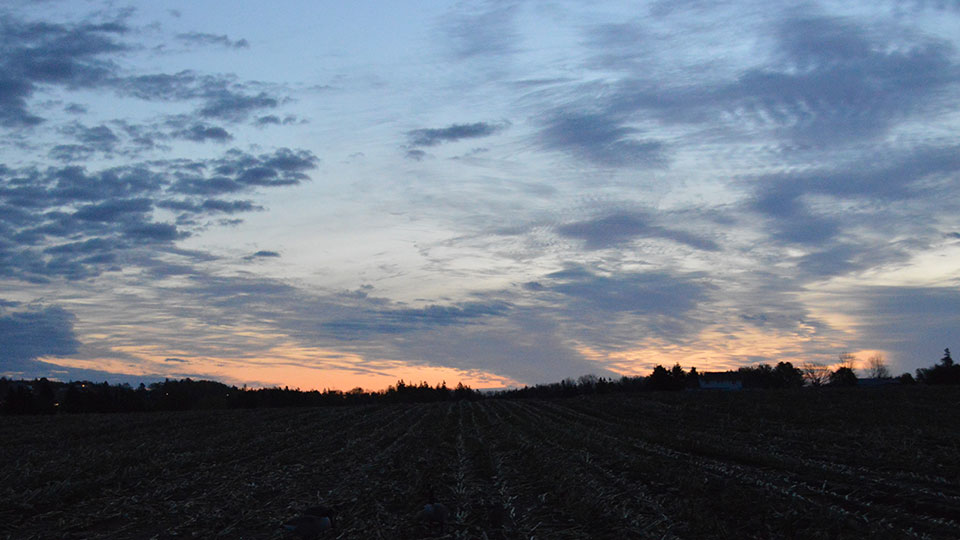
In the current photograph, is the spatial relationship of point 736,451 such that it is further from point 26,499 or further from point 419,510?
point 26,499

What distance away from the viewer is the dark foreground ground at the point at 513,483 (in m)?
11.4

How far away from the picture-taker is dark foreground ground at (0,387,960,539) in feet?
37.4

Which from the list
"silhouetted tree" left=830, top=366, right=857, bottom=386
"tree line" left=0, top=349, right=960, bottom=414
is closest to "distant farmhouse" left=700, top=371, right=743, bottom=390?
"tree line" left=0, top=349, right=960, bottom=414

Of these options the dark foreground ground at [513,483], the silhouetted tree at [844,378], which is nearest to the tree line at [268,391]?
the silhouetted tree at [844,378]

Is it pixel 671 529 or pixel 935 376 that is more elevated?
pixel 935 376

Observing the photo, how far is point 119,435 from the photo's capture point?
34062 mm

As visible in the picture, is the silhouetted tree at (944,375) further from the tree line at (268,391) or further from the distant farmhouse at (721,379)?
the distant farmhouse at (721,379)

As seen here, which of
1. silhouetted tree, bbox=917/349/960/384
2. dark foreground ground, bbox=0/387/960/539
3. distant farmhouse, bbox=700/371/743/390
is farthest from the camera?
distant farmhouse, bbox=700/371/743/390

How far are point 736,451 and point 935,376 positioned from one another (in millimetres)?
82221

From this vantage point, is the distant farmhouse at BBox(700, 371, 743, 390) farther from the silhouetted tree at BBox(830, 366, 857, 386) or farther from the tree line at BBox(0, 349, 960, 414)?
the silhouetted tree at BBox(830, 366, 857, 386)

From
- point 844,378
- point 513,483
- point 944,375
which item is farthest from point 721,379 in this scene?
point 513,483

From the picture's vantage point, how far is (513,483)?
15.8 meters

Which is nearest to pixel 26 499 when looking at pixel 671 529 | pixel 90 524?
pixel 90 524

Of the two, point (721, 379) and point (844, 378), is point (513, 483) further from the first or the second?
point (721, 379)
